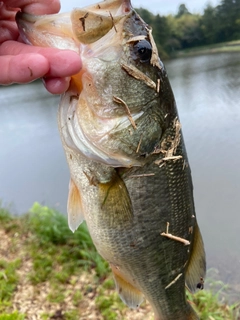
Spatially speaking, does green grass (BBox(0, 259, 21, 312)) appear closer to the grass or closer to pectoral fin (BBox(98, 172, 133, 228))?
the grass

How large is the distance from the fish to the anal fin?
0.07 m

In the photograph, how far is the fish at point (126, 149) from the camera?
142cm

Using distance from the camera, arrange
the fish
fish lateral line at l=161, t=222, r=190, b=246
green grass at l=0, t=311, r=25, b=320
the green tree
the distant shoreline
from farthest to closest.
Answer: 1. the green tree
2. the distant shoreline
3. green grass at l=0, t=311, r=25, b=320
4. fish lateral line at l=161, t=222, r=190, b=246
5. the fish

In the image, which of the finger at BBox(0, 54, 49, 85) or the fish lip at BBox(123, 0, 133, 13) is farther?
the fish lip at BBox(123, 0, 133, 13)

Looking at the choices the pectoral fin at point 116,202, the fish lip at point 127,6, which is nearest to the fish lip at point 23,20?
the fish lip at point 127,6

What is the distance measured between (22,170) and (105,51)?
7.59 metres

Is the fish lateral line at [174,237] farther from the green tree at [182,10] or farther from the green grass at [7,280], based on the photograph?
the green tree at [182,10]

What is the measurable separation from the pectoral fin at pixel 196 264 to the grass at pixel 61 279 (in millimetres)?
1752

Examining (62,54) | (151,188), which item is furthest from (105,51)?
(151,188)

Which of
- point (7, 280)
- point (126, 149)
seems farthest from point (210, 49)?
point (126, 149)

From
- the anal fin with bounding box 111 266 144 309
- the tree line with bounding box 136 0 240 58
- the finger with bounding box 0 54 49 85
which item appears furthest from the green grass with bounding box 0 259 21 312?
the tree line with bounding box 136 0 240 58

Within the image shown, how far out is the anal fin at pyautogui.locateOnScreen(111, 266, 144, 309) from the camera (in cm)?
193

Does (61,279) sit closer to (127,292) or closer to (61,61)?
(127,292)

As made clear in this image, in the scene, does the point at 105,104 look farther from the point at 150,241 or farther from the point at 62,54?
the point at 150,241
